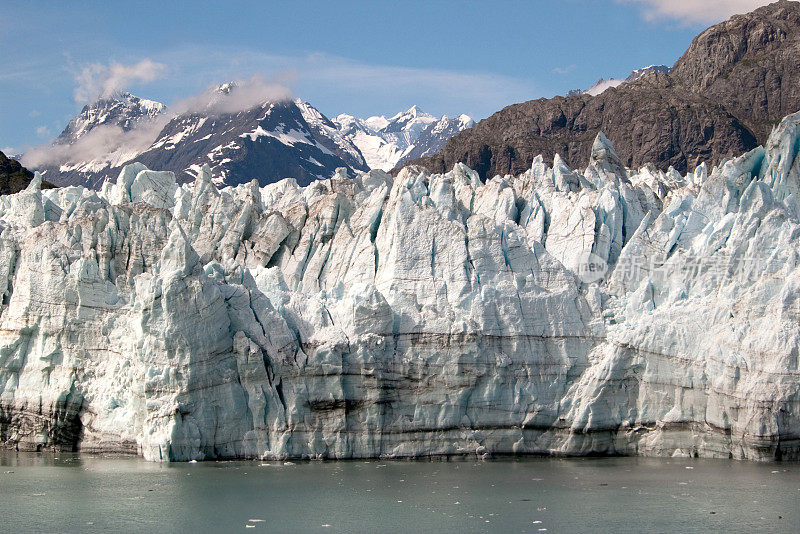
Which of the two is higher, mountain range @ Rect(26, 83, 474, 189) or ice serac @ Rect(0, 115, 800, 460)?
mountain range @ Rect(26, 83, 474, 189)

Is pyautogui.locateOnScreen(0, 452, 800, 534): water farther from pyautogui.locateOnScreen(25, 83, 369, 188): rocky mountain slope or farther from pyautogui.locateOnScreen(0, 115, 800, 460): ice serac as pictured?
pyautogui.locateOnScreen(25, 83, 369, 188): rocky mountain slope

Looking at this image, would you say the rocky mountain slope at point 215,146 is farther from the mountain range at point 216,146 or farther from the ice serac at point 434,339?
the ice serac at point 434,339

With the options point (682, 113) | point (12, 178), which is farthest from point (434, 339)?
point (682, 113)

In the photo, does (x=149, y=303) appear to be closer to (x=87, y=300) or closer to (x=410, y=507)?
(x=87, y=300)

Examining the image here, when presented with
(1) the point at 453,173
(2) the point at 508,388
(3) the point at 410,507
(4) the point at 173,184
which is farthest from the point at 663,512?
(4) the point at 173,184

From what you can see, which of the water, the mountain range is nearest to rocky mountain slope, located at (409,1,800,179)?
the mountain range

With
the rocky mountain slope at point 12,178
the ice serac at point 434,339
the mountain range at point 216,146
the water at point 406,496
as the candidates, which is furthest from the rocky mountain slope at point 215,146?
the water at point 406,496
